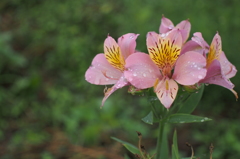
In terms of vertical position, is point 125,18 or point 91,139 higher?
point 125,18

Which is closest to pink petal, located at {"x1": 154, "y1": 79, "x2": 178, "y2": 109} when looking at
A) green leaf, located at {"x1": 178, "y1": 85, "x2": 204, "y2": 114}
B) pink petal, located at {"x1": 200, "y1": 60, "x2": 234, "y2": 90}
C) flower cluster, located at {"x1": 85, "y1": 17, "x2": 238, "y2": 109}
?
flower cluster, located at {"x1": 85, "y1": 17, "x2": 238, "y2": 109}

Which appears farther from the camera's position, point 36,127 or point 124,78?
point 36,127

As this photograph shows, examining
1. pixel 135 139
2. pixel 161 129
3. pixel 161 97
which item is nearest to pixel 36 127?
pixel 135 139

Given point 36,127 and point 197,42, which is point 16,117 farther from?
point 197,42

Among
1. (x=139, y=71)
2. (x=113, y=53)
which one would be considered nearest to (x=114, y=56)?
(x=113, y=53)

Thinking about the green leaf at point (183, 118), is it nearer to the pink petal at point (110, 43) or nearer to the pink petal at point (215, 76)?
the pink petal at point (215, 76)

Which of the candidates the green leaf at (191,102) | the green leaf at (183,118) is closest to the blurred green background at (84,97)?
the green leaf at (191,102)
